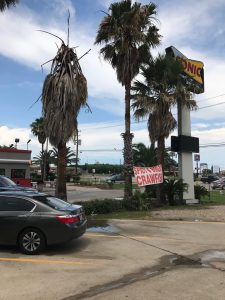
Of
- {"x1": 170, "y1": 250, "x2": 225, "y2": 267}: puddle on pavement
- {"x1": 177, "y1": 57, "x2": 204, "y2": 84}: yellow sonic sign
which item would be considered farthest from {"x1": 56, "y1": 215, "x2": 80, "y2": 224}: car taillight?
{"x1": 177, "y1": 57, "x2": 204, "y2": 84}: yellow sonic sign

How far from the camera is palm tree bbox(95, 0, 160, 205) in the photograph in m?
21.3

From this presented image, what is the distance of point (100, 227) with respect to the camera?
1409 cm

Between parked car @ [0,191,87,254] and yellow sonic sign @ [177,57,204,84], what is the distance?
648 inches

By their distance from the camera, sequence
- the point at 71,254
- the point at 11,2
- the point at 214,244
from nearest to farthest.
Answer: the point at 71,254 < the point at 214,244 < the point at 11,2

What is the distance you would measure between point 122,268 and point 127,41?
1534 centimetres

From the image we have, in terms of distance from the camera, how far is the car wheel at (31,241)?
9626mm

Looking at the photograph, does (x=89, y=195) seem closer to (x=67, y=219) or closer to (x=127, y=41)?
(x=127, y=41)

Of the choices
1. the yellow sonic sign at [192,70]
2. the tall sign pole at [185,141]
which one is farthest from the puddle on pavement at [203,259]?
the yellow sonic sign at [192,70]

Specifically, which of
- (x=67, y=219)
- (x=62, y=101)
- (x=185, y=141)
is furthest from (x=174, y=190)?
(x=67, y=219)

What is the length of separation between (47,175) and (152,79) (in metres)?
49.2

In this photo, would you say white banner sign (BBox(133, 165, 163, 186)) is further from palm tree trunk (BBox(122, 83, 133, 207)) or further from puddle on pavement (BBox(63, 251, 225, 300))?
puddle on pavement (BBox(63, 251, 225, 300))

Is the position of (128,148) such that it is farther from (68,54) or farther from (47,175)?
(47,175)

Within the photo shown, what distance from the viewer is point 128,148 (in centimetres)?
2164

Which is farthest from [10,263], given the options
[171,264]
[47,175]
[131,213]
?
[47,175]
